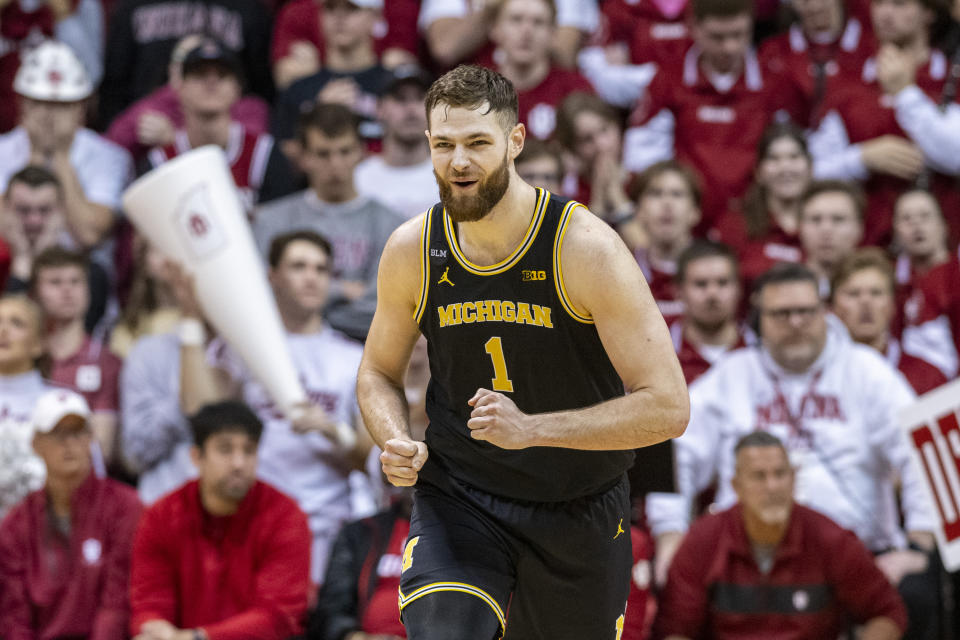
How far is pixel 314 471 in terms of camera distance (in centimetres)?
708

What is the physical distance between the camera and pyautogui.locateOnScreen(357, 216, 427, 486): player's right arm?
4.07m

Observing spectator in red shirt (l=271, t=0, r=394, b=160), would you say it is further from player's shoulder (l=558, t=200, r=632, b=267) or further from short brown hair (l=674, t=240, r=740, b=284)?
player's shoulder (l=558, t=200, r=632, b=267)

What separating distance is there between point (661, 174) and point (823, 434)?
1954mm

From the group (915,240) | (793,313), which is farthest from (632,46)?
(793,313)

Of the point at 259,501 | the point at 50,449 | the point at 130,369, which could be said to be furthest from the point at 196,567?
the point at 130,369

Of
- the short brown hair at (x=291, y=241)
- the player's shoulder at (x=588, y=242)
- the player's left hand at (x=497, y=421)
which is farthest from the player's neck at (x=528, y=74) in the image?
the player's left hand at (x=497, y=421)

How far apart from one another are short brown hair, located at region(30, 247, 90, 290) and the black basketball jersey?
4.01 meters

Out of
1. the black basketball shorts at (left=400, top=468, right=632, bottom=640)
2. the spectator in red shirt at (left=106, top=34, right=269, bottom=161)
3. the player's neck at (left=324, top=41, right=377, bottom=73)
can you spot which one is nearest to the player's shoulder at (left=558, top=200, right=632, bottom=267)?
the black basketball shorts at (left=400, top=468, right=632, bottom=640)

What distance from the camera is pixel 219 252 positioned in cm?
699

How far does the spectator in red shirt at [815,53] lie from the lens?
358 inches

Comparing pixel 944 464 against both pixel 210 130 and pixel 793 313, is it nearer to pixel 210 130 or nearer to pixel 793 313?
pixel 793 313

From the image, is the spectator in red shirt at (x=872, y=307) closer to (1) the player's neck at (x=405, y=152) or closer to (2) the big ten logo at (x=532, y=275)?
(1) the player's neck at (x=405, y=152)

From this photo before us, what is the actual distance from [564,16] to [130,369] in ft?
13.4

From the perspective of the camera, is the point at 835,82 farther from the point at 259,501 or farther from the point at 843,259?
the point at 259,501
